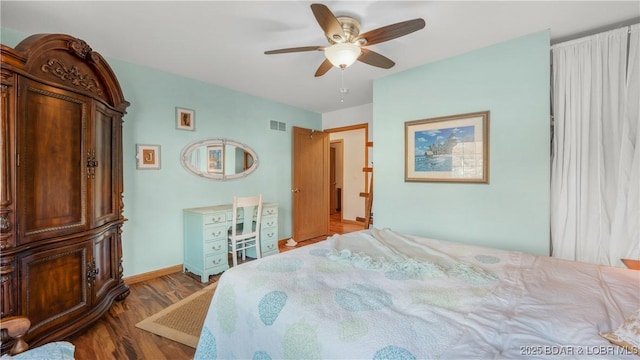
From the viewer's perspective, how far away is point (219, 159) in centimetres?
371

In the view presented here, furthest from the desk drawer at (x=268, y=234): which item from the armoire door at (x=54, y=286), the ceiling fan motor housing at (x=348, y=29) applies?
the ceiling fan motor housing at (x=348, y=29)

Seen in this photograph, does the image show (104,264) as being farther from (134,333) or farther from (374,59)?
(374,59)

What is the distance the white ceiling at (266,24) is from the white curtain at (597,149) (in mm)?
238

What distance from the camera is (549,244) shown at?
229cm

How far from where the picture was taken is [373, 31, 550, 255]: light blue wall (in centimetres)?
227

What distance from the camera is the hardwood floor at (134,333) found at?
5.91ft

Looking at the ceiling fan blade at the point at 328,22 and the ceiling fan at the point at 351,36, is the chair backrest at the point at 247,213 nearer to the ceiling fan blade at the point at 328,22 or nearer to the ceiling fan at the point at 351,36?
the ceiling fan at the point at 351,36

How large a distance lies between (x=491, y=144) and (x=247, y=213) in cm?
274

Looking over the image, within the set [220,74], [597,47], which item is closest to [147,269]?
[220,74]

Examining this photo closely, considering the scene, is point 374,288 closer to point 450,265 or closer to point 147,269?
point 450,265

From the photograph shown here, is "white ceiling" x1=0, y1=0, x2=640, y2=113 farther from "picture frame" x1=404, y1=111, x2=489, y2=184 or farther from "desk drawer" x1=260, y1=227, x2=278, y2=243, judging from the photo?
"desk drawer" x1=260, y1=227, x2=278, y2=243

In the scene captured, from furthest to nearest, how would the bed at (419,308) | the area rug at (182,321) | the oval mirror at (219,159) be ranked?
the oval mirror at (219,159)
the area rug at (182,321)
the bed at (419,308)

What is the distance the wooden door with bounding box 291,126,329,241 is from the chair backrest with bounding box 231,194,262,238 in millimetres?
1300

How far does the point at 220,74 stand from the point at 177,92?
0.59 m
